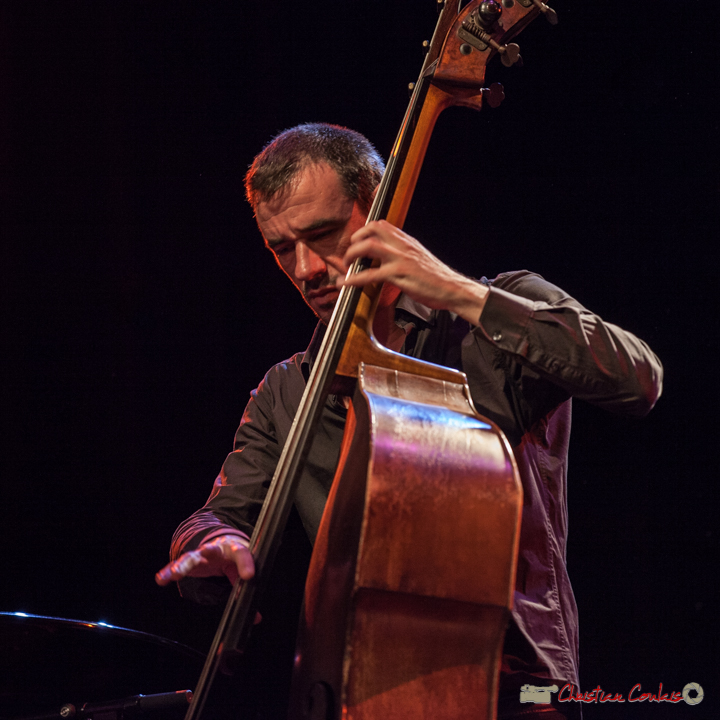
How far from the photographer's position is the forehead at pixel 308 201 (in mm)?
1691

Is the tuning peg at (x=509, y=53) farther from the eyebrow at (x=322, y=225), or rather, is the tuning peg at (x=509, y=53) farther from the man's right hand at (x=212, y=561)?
the man's right hand at (x=212, y=561)

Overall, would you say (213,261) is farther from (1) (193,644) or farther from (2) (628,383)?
(2) (628,383)

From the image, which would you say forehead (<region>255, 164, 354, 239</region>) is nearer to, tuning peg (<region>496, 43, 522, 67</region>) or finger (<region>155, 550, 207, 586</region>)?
tuning peg (<region>496, 43, 522, 67</region>)

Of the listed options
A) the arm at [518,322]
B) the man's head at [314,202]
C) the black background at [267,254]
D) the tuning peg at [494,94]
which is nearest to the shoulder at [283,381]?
the man's head at [314,202]

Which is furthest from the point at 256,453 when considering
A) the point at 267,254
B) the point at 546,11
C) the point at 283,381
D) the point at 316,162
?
the point at 267,254

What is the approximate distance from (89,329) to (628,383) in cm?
252

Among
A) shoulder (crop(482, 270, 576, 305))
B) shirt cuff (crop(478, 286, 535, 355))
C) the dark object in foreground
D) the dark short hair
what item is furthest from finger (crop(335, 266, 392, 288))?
the dark object in foreground

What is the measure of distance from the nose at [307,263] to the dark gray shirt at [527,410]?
0.20 meters

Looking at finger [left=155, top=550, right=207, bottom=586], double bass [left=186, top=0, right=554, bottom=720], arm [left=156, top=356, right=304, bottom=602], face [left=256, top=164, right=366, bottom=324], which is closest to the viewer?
Result: double bass [left=186, top=0, right=554, bottom=720]

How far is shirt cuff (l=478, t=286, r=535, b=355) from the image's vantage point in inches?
47.4

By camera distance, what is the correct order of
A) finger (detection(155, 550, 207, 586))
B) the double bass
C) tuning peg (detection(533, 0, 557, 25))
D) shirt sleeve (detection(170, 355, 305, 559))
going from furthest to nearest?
shirt sleeve (detection(170, 355, 305, 559)), tuning peg (detection(533, 0, 557, 25)), finger (detection(155, 550, 207, 586)), the double bass

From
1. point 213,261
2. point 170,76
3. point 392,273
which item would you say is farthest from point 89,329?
point 392,273

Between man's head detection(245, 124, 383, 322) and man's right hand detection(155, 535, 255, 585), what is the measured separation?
0.67 metres

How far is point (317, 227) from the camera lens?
168 centimetres
